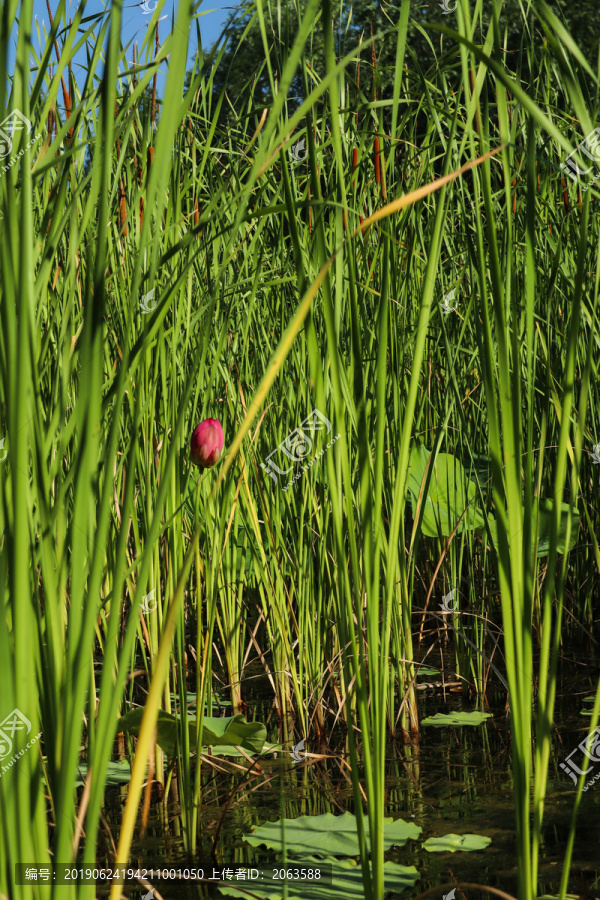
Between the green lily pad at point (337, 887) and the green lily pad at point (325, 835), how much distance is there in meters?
0.04

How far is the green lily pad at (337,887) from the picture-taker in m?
0.88

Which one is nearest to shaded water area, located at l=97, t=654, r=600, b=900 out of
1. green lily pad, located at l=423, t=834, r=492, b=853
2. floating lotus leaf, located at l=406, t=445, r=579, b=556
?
green lily pad, located at l=423, t=834, r=492, b=853

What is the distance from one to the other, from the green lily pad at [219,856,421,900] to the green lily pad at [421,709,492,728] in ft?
1.68

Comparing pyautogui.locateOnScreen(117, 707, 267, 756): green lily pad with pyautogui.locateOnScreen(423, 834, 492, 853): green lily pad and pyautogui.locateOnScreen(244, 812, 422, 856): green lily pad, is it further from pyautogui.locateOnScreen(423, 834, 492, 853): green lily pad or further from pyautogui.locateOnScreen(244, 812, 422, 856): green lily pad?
pyautogui.locateOnScreen(423, 834, 492, 853): green lily pad

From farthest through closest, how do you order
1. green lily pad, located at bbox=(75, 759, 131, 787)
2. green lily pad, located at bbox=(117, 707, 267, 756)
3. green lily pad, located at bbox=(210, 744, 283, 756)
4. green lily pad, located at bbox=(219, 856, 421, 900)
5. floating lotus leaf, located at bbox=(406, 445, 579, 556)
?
floating lotus leaf, located at bbox=(406, 445, 579, 556) → green lily pad, located at bbox=(210, 744, 283, 756) → green lily pad, located at bbox=(75, 759, 131, 787) → green lily pad, located at bbox=(117, 707, 267, 756) → green lily pad, located at bbox=(219, 856, 421, 900)

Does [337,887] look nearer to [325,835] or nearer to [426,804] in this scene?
[325,835]

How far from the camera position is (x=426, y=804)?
111cm

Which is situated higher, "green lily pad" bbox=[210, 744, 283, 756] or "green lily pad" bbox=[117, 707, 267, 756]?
"green lily pad" bbox=[117, 707, 267, 756]

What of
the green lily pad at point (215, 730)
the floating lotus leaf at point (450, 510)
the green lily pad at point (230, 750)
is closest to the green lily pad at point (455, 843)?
the green lily pad at point (215, 730)

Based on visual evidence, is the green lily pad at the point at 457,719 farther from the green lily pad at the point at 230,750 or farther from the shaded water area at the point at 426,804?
the green lily pad at the point at 230,750

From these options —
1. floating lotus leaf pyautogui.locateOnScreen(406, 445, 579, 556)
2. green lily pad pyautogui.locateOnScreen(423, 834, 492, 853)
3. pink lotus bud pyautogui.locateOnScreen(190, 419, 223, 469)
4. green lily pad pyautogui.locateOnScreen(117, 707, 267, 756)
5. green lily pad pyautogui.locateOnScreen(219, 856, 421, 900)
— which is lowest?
green lily pad pyautogui.locateOnScreen(219, 856, 421, 900)

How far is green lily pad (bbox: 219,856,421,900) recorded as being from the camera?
88 centimetres

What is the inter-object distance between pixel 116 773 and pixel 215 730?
0.20 metres

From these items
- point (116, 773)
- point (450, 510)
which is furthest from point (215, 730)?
point (450, 510)
